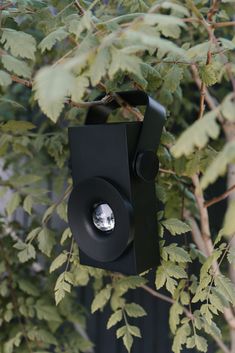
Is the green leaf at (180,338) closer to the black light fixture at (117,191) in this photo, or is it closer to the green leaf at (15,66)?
the black light fixture at (117,191)

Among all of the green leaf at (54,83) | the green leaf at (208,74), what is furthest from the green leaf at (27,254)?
the green leaf at (54,83)

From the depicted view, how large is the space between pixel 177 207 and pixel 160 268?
41cm

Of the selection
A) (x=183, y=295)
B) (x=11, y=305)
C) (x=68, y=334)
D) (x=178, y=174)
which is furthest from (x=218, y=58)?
(x=68, y=334)

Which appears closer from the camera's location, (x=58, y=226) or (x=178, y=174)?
(x=178, y=174)

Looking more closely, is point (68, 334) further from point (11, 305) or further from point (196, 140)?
point (196, 140)

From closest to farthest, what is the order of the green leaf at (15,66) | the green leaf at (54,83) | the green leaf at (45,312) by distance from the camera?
the green leaf at (54,83), the green leaf at (15,66), the green leaf at (45,312)

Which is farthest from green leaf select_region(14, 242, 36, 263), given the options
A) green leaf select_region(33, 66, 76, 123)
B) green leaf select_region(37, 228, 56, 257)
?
green leaf select_region(33, 66, 76, 123)

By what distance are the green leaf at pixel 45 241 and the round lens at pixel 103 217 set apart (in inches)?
9.5

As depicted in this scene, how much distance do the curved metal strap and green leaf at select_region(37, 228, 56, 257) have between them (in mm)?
319

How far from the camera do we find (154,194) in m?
0.97

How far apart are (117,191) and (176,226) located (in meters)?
0.17

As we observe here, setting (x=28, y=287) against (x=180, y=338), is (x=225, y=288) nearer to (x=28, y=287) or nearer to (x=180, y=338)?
(x=180, y=338)

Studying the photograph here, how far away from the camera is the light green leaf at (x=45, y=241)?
115 cm

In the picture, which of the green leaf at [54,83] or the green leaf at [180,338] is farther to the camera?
the green leaf at [180,338]
